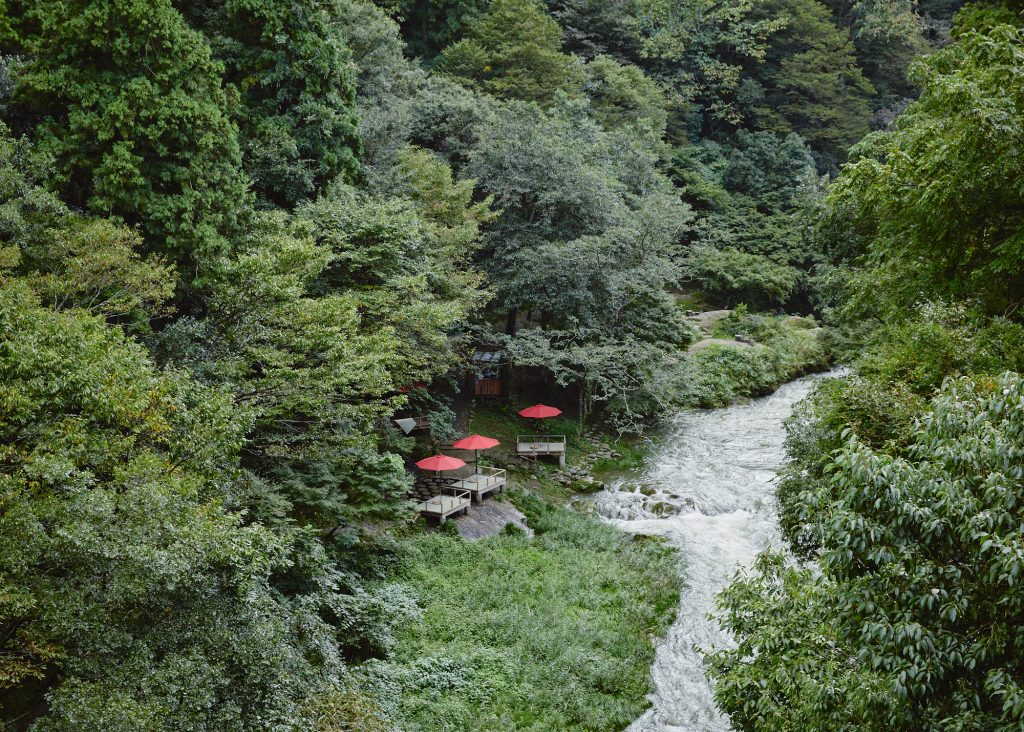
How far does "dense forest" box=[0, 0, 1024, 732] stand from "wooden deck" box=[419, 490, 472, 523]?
3.34 feet

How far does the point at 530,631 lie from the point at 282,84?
15938 millimetres

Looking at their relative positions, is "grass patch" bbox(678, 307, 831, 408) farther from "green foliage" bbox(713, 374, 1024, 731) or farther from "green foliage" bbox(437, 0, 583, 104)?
"green foliage" bbox(713, 374, 1024, 731)

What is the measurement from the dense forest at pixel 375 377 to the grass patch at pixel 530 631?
Result: 0.10m

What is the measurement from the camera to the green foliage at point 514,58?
123ft

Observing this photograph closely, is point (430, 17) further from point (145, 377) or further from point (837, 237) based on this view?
point (145, 377)

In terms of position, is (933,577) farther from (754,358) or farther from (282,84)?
(754,358)

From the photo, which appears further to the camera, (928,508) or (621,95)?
(621,95)

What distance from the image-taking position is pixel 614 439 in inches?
1033

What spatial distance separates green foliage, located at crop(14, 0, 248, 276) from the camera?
14539 millimetres

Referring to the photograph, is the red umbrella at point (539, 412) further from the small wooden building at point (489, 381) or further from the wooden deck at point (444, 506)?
the wooden deck at point (444, 506)

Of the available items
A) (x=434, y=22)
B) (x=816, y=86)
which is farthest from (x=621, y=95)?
(x=816, y=86)

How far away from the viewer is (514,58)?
37.9 m

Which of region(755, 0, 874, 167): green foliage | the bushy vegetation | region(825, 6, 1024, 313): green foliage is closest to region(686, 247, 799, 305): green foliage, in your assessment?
region(755, 0, 874, 167): green foliage

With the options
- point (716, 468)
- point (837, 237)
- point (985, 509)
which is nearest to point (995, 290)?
point (985, 509)
